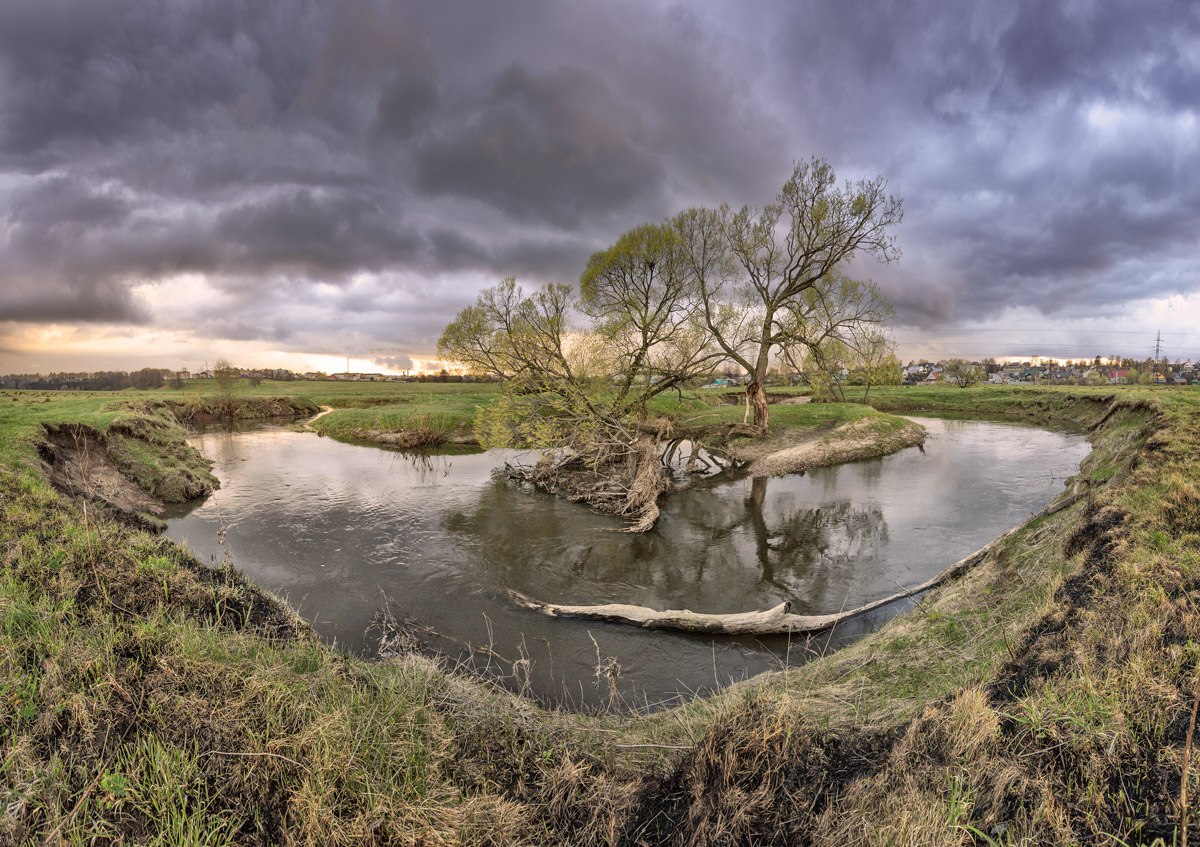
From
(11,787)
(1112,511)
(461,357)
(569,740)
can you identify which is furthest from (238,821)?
(461,357)

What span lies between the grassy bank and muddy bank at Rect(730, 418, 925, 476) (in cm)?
1914

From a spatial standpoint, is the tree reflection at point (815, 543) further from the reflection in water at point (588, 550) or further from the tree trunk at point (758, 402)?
the tree trunk at point (758, 402)

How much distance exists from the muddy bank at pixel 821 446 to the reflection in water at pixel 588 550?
138cm

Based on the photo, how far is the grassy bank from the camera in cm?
304

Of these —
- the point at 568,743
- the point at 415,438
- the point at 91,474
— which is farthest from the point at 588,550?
the point at 415,438

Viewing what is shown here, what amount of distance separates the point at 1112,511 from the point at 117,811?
12820 mm

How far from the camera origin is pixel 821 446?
27422mm

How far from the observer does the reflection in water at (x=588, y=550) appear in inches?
345

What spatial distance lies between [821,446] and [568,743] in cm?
2631

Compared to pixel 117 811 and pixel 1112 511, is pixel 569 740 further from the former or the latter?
pixel 1112 511

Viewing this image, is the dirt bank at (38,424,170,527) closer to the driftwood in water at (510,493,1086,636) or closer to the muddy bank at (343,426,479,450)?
the driftwood in water at (510,493,1086,636)

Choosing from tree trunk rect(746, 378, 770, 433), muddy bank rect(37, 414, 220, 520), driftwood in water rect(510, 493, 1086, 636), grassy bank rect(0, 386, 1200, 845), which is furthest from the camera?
tree trunk rect(746, 378, 770, 433)

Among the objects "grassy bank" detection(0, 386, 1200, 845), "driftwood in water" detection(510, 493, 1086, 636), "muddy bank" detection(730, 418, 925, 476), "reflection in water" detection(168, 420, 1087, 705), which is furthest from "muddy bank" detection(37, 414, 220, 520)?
"muddy bank" detection(730, 418, 925, 476)

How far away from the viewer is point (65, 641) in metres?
4.67
